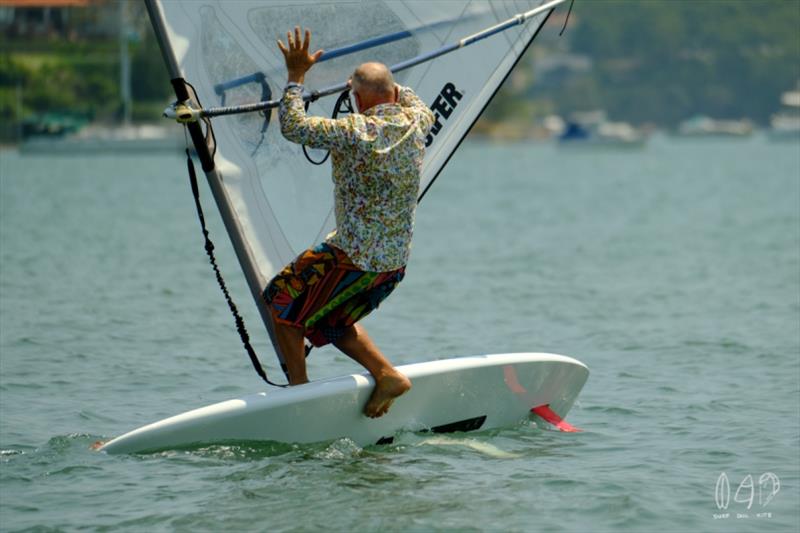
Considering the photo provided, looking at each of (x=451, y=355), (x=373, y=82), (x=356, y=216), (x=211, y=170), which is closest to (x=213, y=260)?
(x=211, y=170)

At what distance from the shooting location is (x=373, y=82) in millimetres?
6664

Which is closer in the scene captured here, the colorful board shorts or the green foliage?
the colorful board shorts

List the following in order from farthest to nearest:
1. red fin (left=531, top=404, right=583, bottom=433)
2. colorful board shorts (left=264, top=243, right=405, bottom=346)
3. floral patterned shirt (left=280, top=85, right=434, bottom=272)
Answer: red fin (left=531, top=404, right=583, bottom=433) < colorful board shorts (left=264, top=243, right=405, bottom=346) < floral patterned shirt (left=280, top=85, right=434, bottom=272)

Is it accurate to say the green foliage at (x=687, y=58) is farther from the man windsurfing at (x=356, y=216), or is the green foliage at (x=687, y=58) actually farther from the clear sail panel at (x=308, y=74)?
the man windsurfing at (x=356, y=216)

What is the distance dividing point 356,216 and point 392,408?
1.06m

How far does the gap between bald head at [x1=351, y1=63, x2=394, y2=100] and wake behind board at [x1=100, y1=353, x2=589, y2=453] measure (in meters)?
1.39

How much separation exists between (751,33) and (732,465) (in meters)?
137

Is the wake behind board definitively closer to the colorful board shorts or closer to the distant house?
the colorful board shorts

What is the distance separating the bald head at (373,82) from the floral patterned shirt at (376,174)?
0.20 feet

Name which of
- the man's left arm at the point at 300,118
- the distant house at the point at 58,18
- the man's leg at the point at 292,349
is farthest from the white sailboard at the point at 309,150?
the distant house at the point at 58,18

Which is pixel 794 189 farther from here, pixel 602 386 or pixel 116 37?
pixel 116 37

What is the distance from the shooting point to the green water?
664cm

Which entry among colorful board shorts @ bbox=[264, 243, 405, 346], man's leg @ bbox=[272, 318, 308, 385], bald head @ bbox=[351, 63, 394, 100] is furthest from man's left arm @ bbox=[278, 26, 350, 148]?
man's leg @ bbox=[272, 318, 308, 385]

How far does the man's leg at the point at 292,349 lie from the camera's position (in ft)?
23.0
